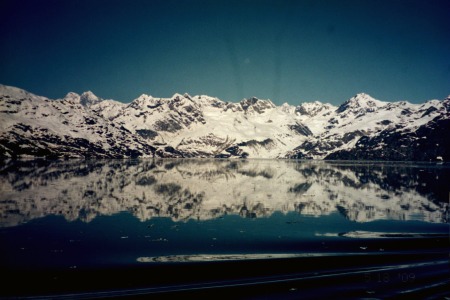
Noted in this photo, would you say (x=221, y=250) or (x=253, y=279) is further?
(x=221, y=250)

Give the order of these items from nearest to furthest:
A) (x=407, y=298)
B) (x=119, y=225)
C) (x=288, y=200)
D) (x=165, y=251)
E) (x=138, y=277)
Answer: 1. (x=407, y=298)
2. (x=138, y=277)
3. (x=165, y=251)
4. (x=119, y=225)
5. (x=288, y=200)

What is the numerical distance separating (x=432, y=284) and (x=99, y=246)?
28.2 meters

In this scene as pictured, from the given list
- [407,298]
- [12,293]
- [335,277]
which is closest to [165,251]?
[12,293]

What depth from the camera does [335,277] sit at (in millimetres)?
25188

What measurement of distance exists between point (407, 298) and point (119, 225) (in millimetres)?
34055

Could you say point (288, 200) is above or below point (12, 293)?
above

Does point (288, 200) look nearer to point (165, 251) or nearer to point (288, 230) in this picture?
point (288, 230)

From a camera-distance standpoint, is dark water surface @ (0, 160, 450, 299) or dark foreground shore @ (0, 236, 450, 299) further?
dark water surface @ (0, 160, 450, 299)

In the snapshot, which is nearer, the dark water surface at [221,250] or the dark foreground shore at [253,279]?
the dark foreground shore at [253,279]

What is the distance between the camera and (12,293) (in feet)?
71.6

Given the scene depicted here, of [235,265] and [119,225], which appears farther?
[119,225]

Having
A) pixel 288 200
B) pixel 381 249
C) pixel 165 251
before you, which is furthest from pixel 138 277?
pixel 288 200

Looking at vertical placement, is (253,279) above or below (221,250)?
below

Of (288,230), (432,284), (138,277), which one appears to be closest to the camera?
(432,284)
